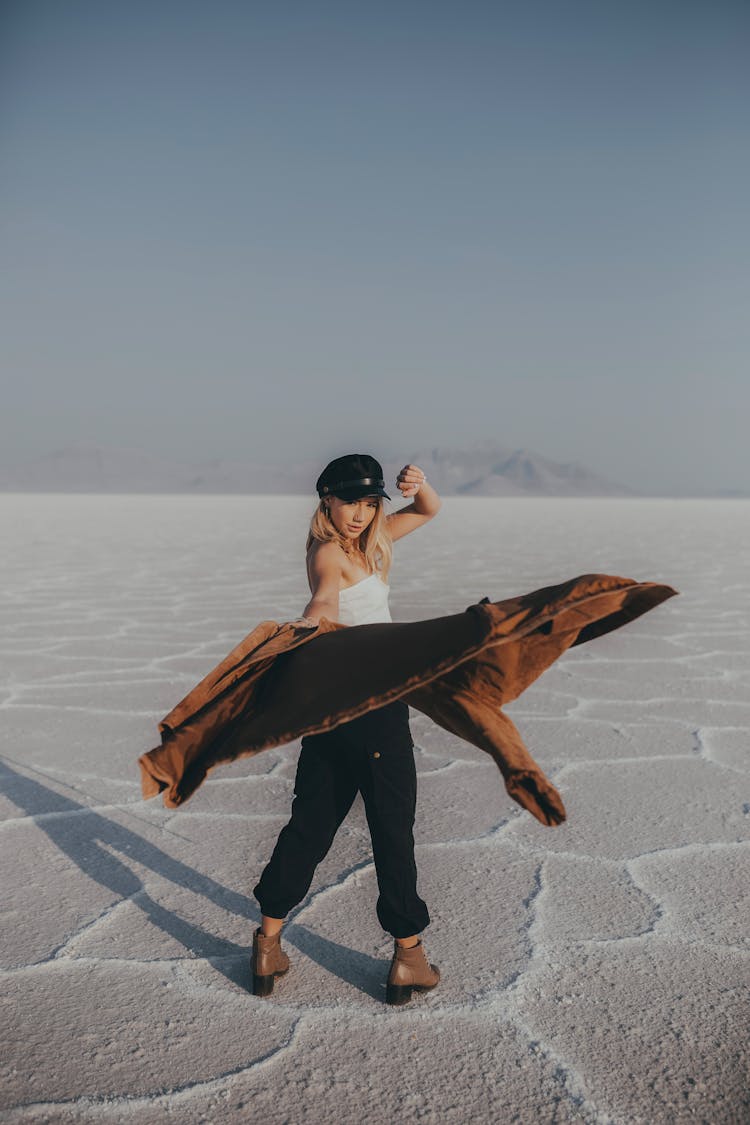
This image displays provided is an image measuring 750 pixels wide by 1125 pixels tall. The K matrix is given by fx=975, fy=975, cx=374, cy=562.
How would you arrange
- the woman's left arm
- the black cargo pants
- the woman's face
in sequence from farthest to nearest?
the woman's left arm < the woman's face < the black cargo pants

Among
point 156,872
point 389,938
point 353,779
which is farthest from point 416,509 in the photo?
point 156,872

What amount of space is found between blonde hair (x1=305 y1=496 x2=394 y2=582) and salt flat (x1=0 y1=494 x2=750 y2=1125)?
2.75ft

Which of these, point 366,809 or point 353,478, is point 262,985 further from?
point 353,478

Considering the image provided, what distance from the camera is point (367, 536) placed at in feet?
6.39

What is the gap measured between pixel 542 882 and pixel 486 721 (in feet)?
3.03

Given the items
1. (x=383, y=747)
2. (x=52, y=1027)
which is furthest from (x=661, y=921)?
(x=52, y=1027)

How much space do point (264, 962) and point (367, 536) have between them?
0.85m

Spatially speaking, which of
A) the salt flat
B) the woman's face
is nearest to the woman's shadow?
the salt flat

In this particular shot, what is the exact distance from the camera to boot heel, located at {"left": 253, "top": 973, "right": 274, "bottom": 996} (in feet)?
6.15

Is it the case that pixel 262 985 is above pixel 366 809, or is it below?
below

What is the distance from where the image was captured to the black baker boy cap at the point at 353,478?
1.89m

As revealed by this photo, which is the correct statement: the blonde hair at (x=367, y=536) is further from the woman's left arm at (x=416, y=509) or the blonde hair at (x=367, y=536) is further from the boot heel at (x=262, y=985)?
the boot heel at (x=262, y=985)

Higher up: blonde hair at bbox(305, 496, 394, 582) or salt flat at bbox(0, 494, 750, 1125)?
blonde hair at bbox(305, 496, 394, 582)

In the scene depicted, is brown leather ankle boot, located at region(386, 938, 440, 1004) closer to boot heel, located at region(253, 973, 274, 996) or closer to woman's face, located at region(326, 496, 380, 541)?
boot heel, located at region(253, 973, 274, 996)
